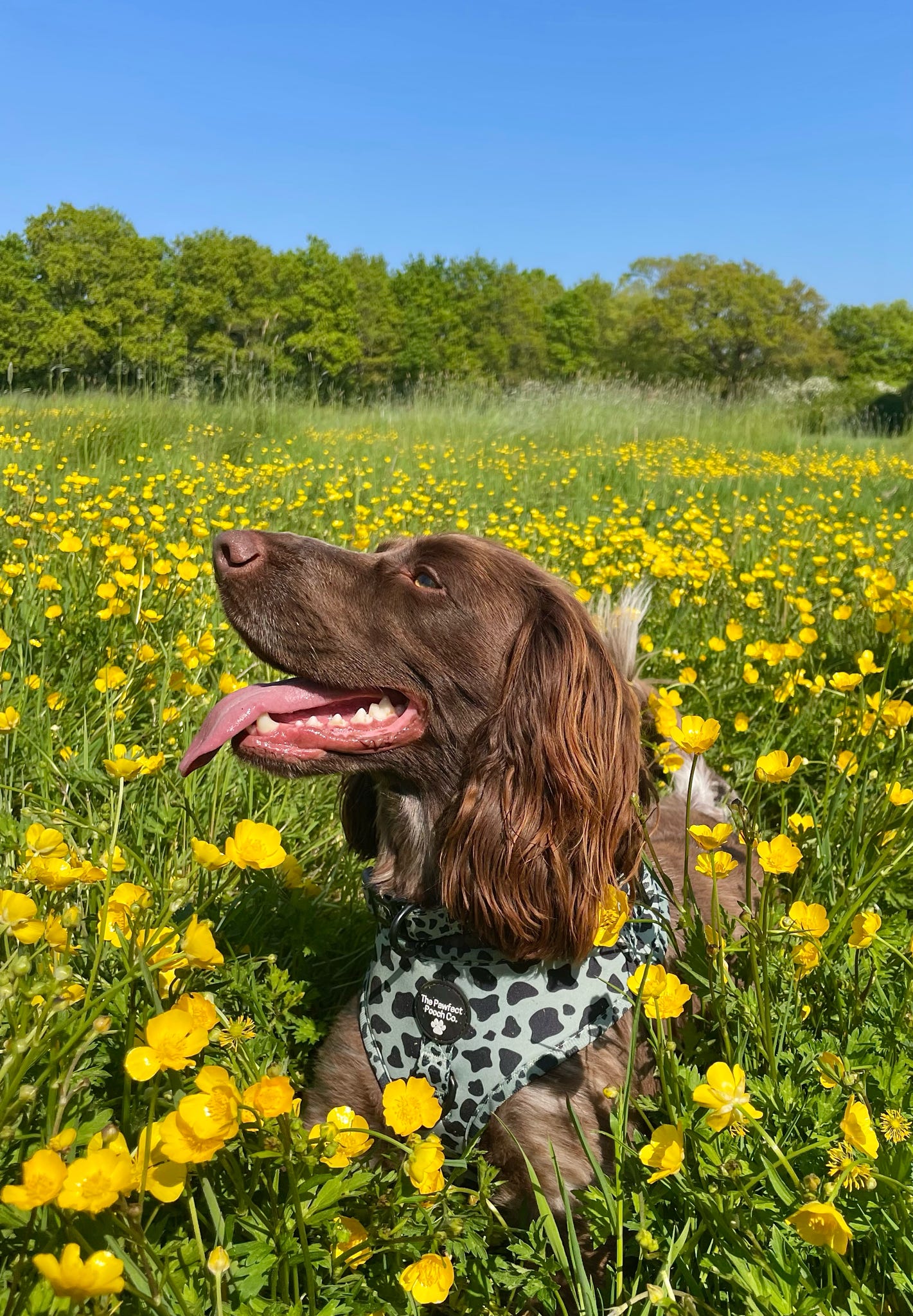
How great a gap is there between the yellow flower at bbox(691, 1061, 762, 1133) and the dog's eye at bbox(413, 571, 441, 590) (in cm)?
133

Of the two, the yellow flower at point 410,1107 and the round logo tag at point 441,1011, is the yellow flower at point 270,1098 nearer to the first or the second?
the yellow flower at point 410,1107

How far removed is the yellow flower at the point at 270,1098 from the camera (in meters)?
0.98

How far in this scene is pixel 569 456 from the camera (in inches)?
385

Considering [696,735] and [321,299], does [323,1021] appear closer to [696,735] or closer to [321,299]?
[696,735]

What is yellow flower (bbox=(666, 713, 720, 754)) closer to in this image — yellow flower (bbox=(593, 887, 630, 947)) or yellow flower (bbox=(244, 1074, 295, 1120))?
yellow flower (bbox=(593, 887, 630, 947))

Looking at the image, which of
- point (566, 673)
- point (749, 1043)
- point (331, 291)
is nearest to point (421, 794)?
point (566, 673)

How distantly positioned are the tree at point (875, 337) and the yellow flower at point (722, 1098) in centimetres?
6057

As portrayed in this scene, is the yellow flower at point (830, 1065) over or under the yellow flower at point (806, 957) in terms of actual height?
under

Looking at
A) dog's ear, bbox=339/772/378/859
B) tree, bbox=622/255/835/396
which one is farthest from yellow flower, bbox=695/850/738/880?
tree, bbox=622/255/835/396

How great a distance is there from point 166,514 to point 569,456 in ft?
19.4

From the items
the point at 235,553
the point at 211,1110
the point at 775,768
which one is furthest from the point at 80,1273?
the point at 235,553

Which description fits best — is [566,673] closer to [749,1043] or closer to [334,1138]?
[749,1043]

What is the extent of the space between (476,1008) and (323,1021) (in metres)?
0.64

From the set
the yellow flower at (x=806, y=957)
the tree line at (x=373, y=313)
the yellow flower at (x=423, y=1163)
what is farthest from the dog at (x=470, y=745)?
the tree line at (x=373, y=313)
